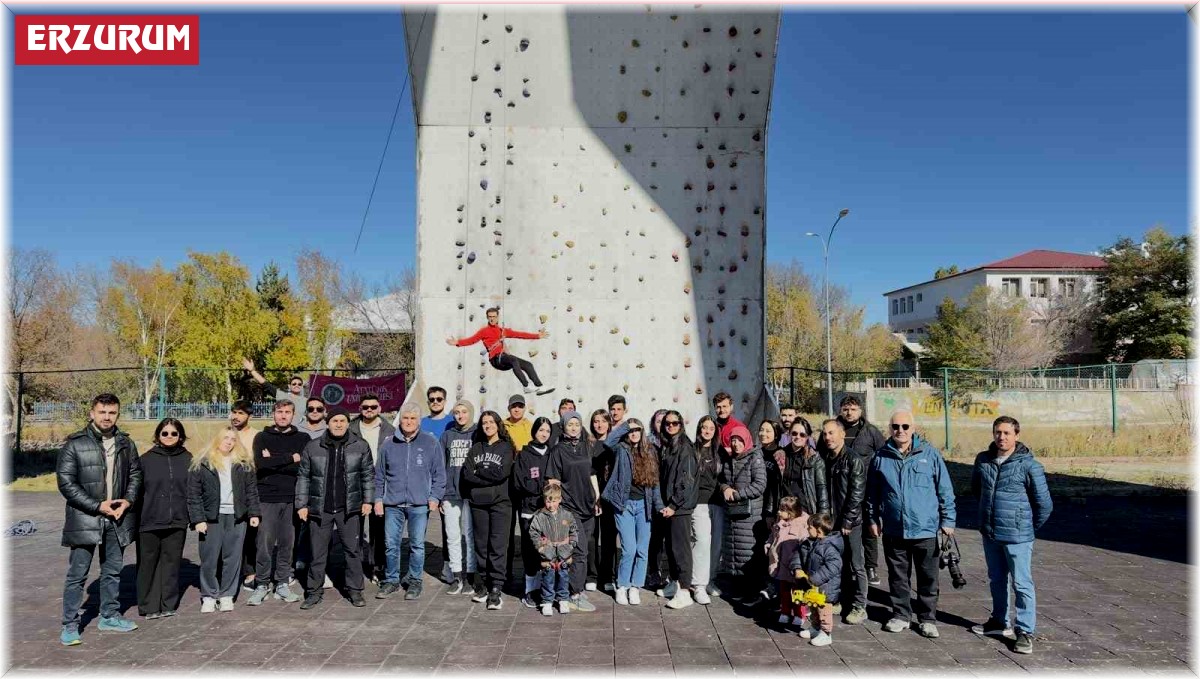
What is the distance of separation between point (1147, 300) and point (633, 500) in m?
40.8

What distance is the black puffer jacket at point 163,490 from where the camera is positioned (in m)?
5.32

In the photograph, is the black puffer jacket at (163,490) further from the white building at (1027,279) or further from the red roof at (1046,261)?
the red roof at (1046,261)

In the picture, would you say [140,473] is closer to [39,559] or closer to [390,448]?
[390,448]

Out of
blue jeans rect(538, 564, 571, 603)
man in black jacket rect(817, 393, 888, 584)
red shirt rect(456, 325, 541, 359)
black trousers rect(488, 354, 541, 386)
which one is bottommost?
blue jeans rect(538, 564, 571, 603)

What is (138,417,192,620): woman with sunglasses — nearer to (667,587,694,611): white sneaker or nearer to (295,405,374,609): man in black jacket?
(295,405,374,609): man in black jacket

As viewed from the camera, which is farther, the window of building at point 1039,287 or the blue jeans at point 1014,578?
the window of building at point 1039,287

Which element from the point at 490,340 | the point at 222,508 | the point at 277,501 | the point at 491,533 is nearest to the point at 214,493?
the point at 222,508

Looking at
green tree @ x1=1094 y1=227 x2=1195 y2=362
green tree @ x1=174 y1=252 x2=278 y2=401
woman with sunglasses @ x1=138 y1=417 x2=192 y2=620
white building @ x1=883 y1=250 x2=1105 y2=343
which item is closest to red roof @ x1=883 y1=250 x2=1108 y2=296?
white building @ x1=883 y1=250 x2=1105 y2=343

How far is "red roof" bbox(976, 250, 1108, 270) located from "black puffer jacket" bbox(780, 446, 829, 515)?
172 feet

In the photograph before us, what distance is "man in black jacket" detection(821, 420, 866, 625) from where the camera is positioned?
5207 mm

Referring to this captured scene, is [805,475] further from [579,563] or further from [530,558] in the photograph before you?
[530,558]

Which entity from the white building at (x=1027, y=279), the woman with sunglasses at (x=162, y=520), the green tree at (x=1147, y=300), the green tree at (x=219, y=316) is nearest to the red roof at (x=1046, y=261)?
the white building at (x=1027, y=279)

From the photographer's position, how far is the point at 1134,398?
19531 mm

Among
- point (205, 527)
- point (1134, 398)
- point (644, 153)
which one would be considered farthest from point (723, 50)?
point (1134, 398)
